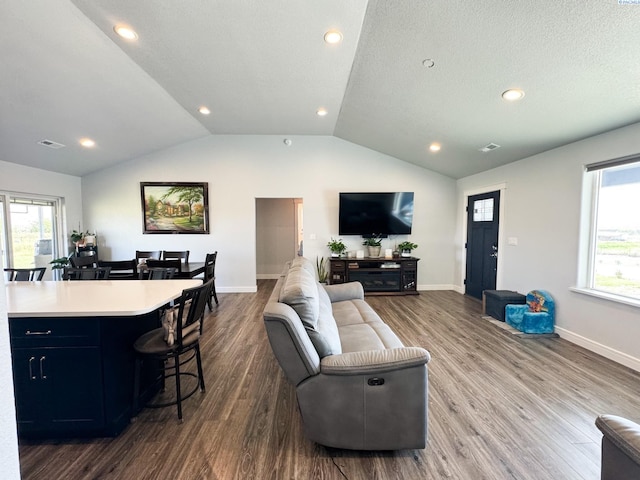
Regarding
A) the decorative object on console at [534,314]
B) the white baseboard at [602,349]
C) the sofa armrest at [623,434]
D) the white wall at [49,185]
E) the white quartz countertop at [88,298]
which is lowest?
the white baseboard at [602,349]

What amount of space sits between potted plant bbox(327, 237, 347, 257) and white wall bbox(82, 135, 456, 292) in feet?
0.49

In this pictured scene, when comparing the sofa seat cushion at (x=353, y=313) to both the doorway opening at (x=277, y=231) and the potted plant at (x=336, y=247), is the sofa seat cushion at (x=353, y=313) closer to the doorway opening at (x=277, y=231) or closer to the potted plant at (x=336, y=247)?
the potted plant at (x=336, y=247)

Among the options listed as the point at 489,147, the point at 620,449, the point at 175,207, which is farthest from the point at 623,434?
the point at 175,207

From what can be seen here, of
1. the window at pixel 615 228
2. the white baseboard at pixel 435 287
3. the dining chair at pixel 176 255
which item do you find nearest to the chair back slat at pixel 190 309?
the dining chair at pixel 176 255

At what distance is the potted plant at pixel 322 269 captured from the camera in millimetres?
5789

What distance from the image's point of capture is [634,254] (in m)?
2.89

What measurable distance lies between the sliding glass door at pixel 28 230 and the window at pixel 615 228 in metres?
7.78

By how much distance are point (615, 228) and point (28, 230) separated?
320 inches

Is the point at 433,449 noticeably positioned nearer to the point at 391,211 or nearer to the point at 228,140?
the point at 391,211

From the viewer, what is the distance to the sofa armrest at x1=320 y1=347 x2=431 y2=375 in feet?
5.57

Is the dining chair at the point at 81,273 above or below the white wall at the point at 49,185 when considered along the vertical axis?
below

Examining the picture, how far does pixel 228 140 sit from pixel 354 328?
15.2 ft

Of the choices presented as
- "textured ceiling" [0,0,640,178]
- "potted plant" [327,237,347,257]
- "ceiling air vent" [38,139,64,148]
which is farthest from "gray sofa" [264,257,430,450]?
"ceiling air vent" [38,139,64,148]

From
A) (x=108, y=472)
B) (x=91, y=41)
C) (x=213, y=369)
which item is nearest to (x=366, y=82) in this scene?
(x=91, y=41)
